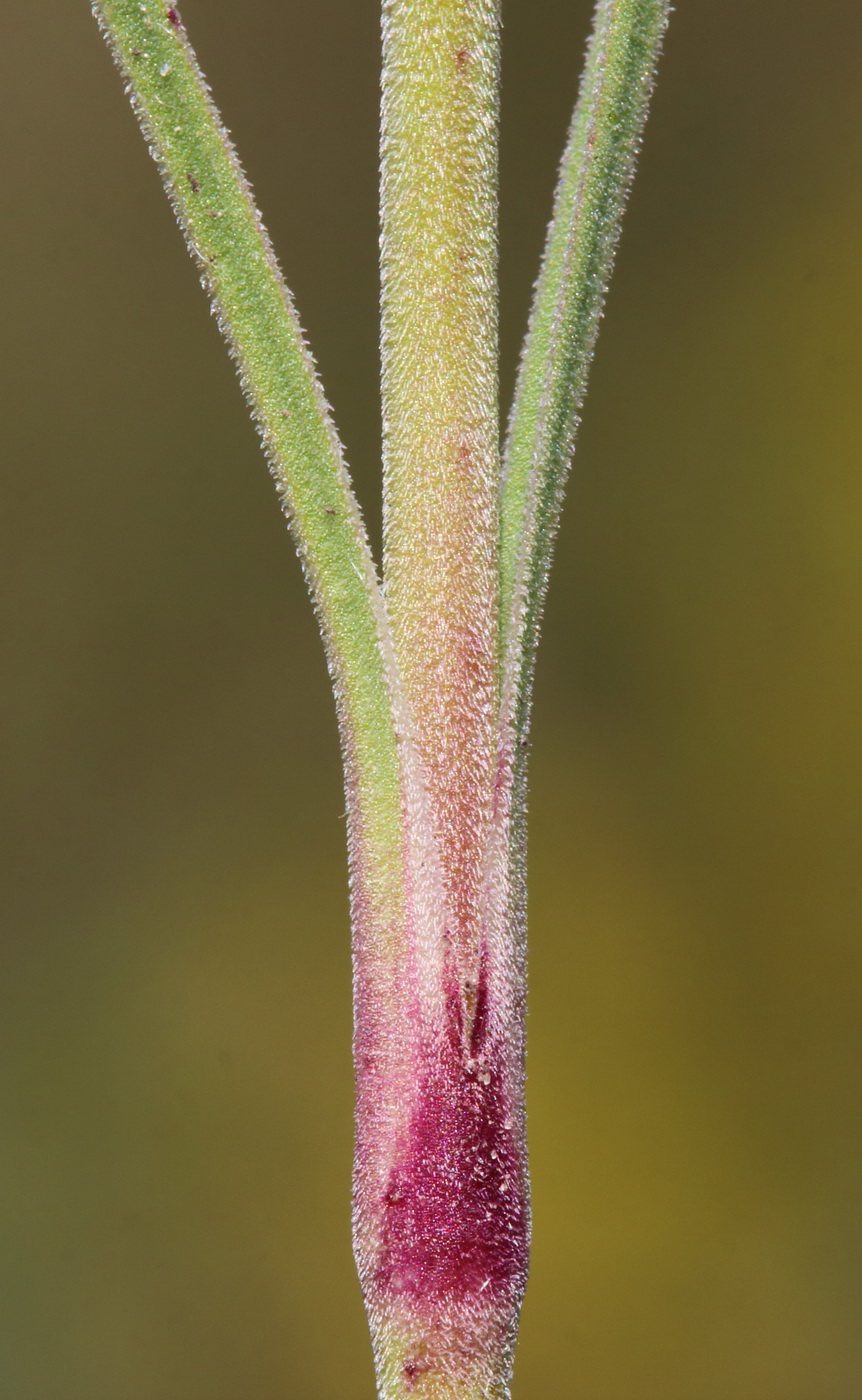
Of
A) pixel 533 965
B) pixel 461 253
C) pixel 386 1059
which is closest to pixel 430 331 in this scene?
pixel 461 253

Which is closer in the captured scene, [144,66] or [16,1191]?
[144,66]

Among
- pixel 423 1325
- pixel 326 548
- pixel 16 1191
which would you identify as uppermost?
pixel 326 548

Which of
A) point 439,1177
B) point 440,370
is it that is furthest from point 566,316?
point 439,1177

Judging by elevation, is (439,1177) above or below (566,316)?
below

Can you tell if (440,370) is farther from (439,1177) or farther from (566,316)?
(439,1177)

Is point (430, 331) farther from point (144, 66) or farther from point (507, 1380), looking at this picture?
point (507, 1380)

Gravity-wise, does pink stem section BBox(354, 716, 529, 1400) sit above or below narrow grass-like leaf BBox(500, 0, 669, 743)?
below

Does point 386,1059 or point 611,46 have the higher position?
point 611,46
